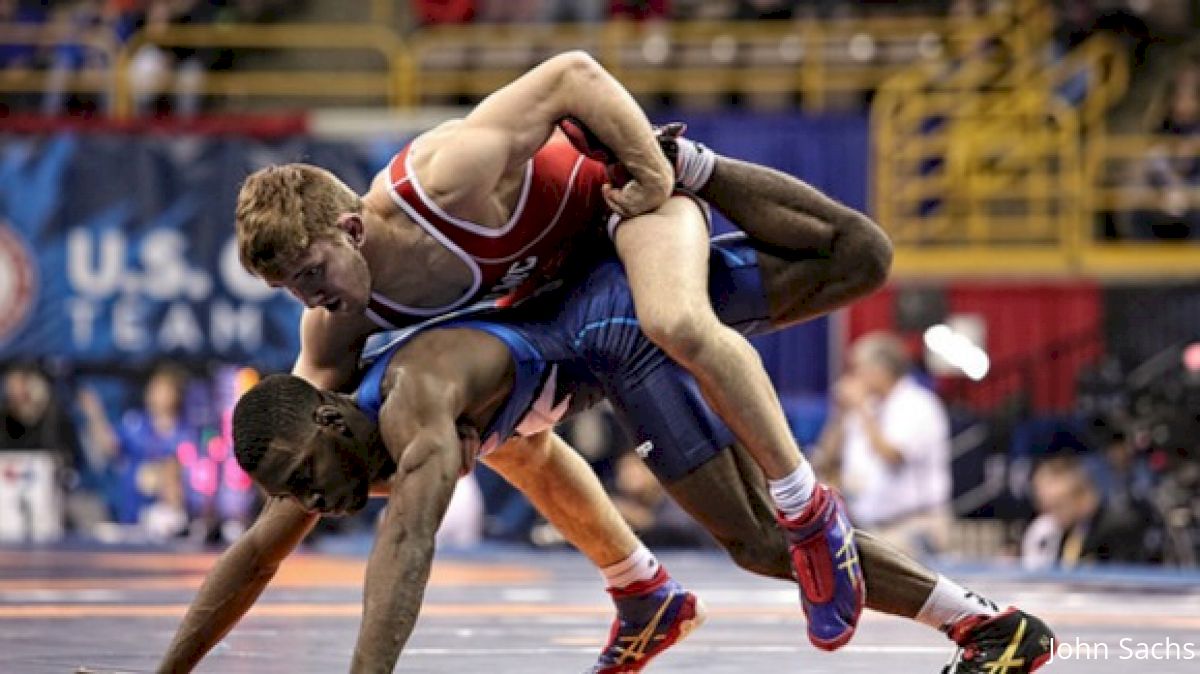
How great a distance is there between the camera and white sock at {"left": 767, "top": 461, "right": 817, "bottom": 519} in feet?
15.5

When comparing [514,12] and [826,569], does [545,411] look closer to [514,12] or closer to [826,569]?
[826,569]

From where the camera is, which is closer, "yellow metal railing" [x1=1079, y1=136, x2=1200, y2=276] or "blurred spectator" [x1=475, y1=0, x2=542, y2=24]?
"yellow metal railing" [x1=1079, y1=136, x2=1200, y2=276]

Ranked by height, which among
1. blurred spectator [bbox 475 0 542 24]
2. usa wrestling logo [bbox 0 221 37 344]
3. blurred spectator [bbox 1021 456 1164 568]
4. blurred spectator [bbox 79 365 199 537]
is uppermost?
blurred spectator [bbox 475 0 542 24]

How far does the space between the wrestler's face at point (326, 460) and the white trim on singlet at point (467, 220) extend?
480 mm

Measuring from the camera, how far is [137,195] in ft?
41.8

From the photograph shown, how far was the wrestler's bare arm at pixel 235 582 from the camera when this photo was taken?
4.78m

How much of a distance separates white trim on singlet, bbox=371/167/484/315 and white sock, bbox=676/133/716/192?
1.64ft

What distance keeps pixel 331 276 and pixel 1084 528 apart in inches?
226

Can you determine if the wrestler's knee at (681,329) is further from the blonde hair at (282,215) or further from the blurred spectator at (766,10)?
the blurred spectator at (766,10)

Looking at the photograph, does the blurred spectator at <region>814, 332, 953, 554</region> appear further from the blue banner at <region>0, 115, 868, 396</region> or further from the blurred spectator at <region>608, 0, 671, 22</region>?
the blurred spectator at <region>608, 0, 671, 22</region>

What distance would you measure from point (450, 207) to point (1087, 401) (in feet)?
22.1

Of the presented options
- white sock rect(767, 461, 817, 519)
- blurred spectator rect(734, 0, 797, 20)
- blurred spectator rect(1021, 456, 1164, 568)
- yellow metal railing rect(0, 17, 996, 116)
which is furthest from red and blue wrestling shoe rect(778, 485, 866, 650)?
blurred spectator rect(734, 0, 797, 20)

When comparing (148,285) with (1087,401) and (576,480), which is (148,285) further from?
(576,480)

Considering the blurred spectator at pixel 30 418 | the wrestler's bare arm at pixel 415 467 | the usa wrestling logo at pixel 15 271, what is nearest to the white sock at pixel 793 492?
the wrestler's bare arm at pixel 415 467
